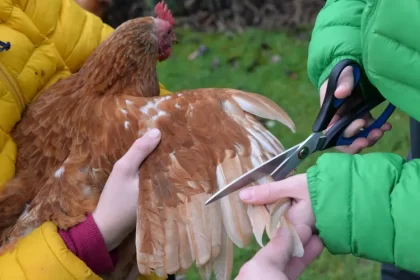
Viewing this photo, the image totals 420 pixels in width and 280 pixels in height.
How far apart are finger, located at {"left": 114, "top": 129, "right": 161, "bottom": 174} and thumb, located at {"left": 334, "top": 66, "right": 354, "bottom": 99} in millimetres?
391

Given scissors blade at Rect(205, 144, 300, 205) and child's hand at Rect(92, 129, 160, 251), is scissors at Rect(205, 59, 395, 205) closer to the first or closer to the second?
scissors blade at Rect(205, 144, 300, 205)

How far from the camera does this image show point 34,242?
125 centimetres

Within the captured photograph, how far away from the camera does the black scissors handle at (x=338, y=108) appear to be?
120 cm

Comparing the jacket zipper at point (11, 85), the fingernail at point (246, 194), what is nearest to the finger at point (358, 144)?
the fingernail at point (246, 194)

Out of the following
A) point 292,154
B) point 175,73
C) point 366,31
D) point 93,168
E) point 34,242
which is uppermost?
point 366,31

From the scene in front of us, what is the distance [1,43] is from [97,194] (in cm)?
44

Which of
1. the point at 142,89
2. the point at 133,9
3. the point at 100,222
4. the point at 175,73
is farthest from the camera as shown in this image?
the point at 133,9

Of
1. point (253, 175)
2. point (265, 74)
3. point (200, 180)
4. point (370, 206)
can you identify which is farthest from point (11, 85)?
point (265, 74)

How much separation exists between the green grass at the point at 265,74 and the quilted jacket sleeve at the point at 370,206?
6.46ft

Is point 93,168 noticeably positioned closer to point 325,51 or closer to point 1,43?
point 1,43

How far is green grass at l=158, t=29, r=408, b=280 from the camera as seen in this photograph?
3314 mm

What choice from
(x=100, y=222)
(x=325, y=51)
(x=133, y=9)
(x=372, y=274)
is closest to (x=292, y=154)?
(x=325, y=51)

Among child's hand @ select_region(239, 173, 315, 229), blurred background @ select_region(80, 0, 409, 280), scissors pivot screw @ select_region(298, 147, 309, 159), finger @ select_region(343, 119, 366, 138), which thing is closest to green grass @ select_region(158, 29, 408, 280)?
blurred background @ select_region(80, 0, 409, 280)

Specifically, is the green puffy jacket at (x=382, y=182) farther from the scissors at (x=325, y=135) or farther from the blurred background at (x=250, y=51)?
the blurred background at (x=250, y=51)
